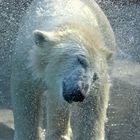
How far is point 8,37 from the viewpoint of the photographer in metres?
7.85

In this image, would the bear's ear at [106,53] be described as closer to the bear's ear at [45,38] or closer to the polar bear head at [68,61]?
the polar bear head at [68,61]

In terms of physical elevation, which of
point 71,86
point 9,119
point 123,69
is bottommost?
point 123,69

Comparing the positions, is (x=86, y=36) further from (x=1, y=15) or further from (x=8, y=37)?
(x=1, y=15)

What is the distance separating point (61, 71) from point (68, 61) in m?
0.08

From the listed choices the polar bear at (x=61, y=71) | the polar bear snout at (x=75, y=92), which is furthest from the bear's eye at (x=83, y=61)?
the polar bear snout at (x=75, y=92)

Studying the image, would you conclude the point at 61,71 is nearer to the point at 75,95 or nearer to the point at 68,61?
the point at 68,61

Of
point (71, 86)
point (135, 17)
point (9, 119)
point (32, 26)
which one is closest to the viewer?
point (71, 86)

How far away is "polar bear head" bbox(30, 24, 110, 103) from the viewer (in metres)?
3.03

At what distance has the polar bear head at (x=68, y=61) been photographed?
3031mm

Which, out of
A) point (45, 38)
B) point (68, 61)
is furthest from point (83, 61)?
point (45, 38)

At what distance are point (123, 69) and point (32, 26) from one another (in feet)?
9.58

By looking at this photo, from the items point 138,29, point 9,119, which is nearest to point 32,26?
point 9,119

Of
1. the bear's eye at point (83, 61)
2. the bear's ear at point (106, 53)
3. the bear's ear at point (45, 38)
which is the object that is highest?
the bear's ear at point (45, 38)

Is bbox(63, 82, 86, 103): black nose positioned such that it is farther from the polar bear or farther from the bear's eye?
the bear's eye
